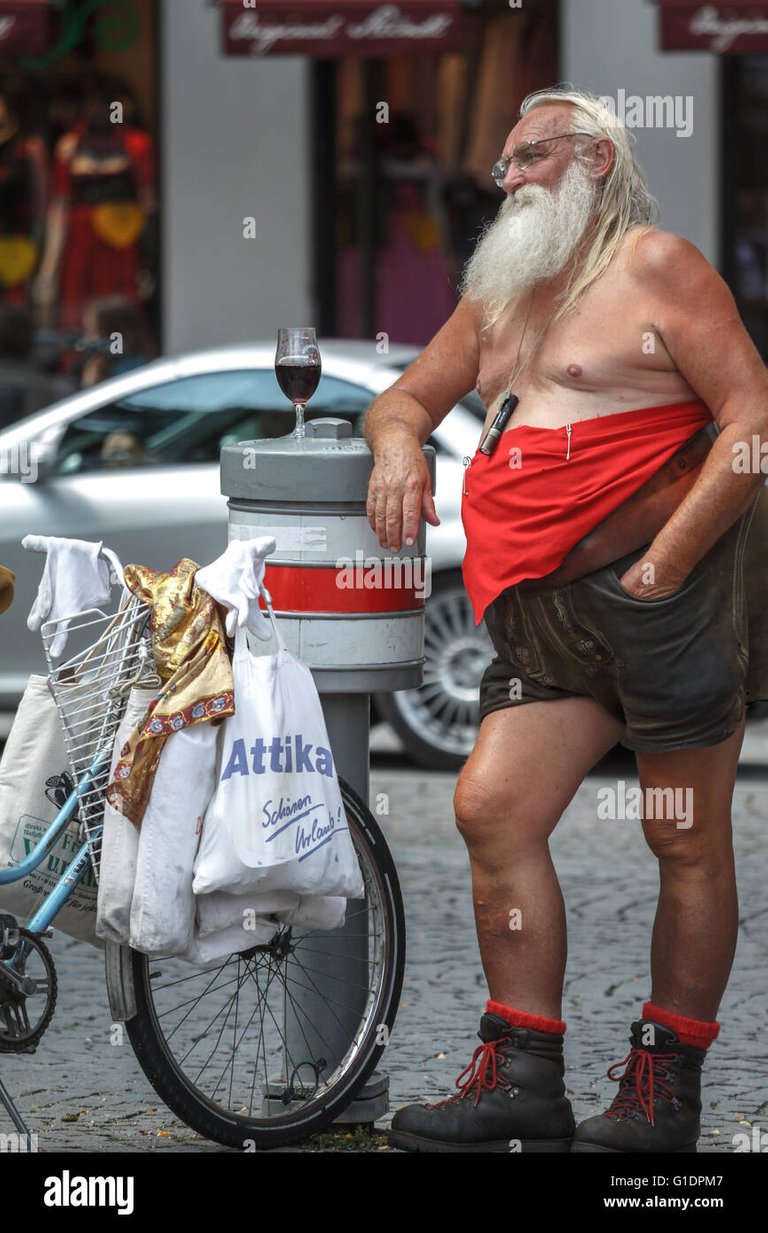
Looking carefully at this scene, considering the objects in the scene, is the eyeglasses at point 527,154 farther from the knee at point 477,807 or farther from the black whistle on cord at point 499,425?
the knee at point 477,807

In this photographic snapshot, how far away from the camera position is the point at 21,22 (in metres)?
11.8

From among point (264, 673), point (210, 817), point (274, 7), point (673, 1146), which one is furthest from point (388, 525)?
point (274, 7)

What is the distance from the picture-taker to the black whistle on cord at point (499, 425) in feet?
13.3

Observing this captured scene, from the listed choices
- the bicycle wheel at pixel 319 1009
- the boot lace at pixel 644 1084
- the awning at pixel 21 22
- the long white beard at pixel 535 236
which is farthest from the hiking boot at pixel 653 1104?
the awning at pixel 21 22

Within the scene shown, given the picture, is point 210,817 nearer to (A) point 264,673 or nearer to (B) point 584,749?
(A) point 264,673

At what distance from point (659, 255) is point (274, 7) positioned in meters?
8.25

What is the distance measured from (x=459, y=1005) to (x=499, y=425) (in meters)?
1.88

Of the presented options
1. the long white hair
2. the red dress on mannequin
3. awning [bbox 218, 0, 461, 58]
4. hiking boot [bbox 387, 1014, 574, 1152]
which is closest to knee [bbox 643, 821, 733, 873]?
hiking boot [bbox 387, 1014, 574, 1152]

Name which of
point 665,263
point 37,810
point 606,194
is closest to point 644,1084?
point 37,810

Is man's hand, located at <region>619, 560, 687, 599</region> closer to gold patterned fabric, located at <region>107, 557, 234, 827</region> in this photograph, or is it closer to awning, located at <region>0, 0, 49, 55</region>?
gold patterned fabric, located at <region>107, 557, 234, 827</region>

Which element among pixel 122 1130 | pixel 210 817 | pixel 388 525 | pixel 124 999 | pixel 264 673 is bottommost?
pixel 122 1130

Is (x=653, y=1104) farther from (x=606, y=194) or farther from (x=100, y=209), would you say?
(x=100, y=209)

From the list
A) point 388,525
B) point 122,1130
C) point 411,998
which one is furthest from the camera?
point 411,998

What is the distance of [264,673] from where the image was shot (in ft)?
12.5
